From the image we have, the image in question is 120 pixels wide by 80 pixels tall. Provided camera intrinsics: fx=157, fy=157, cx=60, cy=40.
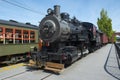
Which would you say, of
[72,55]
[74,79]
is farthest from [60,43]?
[74,79]

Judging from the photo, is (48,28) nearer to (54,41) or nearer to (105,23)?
(54,41)

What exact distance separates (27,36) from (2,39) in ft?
8.46

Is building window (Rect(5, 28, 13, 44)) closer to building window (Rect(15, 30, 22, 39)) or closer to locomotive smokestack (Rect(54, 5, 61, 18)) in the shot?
building window (Rect(15, 30, 22, 39))

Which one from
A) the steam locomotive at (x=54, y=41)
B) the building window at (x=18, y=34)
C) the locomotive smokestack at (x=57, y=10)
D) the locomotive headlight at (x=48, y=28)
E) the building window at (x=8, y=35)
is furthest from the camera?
the building window at (x=18, y=34)

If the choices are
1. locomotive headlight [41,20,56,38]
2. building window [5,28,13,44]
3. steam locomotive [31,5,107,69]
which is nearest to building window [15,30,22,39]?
building window [5,28,13,44]

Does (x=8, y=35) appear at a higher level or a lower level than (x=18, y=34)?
lower

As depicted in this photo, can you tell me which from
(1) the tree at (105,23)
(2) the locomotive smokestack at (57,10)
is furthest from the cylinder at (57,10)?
(1) the tree at (105,23)

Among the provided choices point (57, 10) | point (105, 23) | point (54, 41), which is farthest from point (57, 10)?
point (105, 23)

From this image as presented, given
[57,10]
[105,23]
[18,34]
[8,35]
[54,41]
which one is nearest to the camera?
[54,41]

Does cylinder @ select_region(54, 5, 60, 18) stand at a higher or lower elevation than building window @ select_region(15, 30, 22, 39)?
higher

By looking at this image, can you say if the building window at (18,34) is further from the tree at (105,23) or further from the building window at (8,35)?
the tree at (105,23)

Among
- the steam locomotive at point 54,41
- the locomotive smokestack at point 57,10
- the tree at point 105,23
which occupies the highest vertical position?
the tree at point 105,23

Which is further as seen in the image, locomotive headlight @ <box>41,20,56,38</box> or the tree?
the tree

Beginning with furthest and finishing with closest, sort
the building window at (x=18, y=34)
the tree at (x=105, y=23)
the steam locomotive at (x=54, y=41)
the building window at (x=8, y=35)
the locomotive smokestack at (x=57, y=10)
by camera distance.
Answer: the tree at (x=105, y=23)
the building window at (x=18, y=34)
the building window at (x=8, y=35)
the locomotive smokestack at (x=57, y=10)
the steam locomotive at (x=54, y=41)
